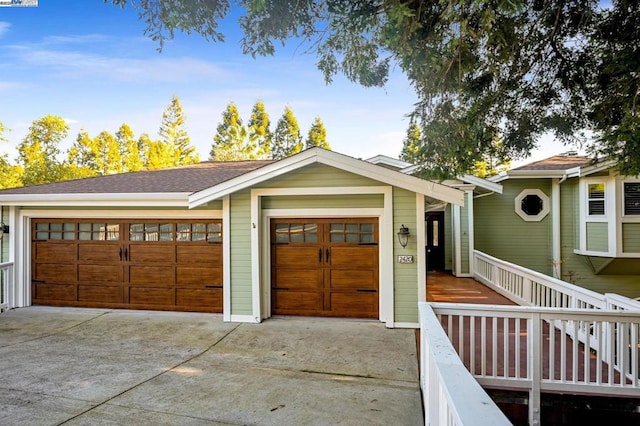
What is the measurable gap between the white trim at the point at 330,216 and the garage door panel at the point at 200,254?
0.91 metres

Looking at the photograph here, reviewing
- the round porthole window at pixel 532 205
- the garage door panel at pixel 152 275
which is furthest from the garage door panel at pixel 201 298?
the round porthole window at pixel 532 205

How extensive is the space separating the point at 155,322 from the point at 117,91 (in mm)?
12185

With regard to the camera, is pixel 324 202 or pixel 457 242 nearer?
pixel 324 202

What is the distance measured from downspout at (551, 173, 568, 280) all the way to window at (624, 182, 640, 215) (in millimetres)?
1517

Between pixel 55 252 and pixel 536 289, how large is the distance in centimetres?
1014

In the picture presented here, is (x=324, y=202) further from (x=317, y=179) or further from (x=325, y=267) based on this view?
(x=325, y=267)

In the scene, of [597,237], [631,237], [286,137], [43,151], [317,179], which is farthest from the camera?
[286,137]

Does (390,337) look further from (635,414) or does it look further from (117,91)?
(117,91)

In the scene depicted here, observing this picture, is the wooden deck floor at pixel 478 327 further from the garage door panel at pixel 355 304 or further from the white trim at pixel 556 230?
the white trim at pixel 556 230

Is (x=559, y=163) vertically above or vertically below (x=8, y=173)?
below

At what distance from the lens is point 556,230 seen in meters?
10.0

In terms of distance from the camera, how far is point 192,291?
7141 millimetres

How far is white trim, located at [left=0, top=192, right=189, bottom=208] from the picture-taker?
6830 mm

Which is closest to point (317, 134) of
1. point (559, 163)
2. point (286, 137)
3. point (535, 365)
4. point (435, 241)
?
point (286, 137)
